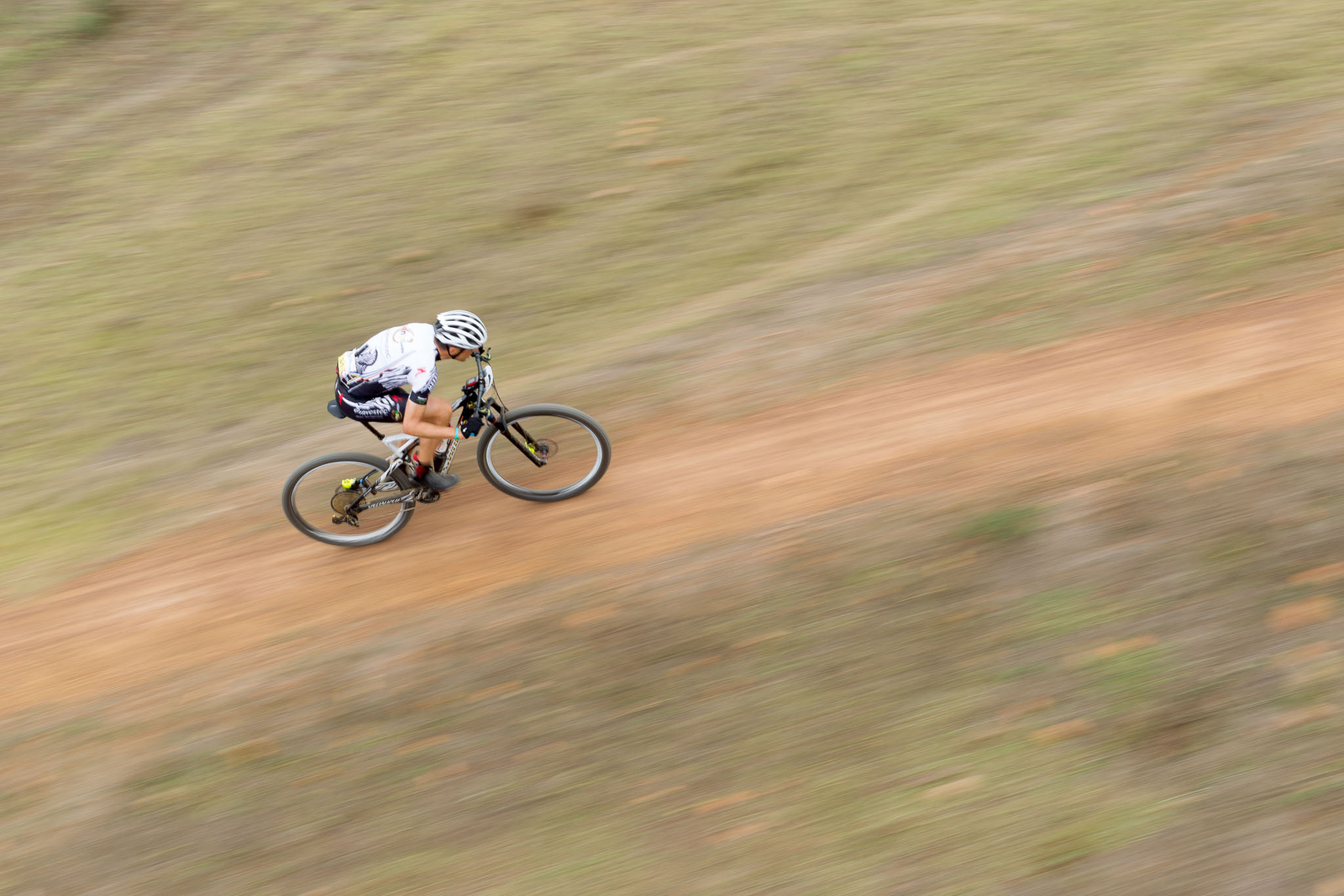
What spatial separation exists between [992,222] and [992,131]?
7.41ft

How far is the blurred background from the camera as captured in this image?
660cm

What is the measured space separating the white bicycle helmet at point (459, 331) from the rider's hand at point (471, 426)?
25.7 inches

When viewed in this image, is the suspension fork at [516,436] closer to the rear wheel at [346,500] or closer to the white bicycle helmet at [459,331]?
the white bicycle helmet at [459,331]

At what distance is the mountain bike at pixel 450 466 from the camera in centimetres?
839

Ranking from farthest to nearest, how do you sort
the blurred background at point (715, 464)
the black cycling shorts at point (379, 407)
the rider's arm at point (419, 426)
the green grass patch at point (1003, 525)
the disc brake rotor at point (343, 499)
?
the disc brake rotor at point (343, 499) < the black cycling shorts at point (379, 407) < the rider's arm at point (419, 426) < the green grass patch at point (1003, 525) < the blurred background at point (715, 464)

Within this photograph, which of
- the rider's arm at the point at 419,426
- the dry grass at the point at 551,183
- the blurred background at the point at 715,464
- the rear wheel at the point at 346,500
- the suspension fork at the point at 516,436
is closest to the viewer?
the blurred background at the point at 715,464

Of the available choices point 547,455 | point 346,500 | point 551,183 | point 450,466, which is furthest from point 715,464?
point 551,183

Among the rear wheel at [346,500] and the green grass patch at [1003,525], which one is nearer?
the green grass patch at [1003,525]

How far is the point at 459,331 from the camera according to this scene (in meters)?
7.81

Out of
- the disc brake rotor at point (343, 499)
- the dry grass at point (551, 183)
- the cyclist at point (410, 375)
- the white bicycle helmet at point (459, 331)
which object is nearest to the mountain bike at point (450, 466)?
the disc brake rotor at point (343, 499)

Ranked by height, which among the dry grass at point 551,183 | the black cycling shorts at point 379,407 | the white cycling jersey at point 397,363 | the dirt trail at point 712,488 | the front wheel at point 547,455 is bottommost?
the dirt trail at point 712,488

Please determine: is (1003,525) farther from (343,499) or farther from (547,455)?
(343,499)

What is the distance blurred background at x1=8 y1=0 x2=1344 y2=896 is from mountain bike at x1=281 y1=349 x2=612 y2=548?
9.6 inches

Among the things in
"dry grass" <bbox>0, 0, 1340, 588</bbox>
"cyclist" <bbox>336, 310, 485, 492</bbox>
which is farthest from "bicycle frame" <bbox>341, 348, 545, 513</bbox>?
"dry grass" <bbox>0, 0, 1340, 588</bbox>
